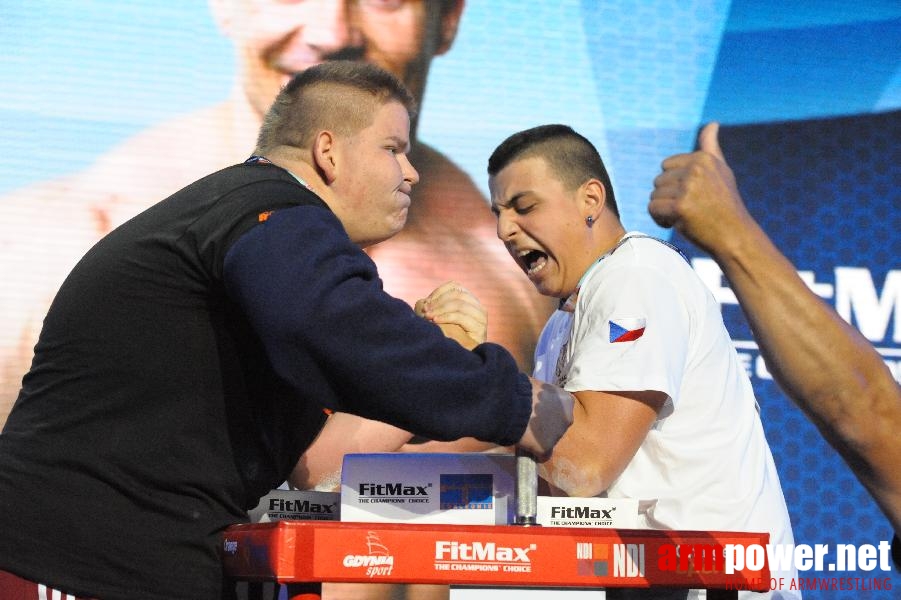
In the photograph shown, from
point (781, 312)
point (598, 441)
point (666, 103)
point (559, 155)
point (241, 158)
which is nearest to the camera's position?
point (781, 312)

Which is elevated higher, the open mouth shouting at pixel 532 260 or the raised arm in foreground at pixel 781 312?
the open mouth shouting at pixel 532 260

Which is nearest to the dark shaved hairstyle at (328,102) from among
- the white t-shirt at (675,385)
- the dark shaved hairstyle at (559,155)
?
the white t-shirt at (675,385)

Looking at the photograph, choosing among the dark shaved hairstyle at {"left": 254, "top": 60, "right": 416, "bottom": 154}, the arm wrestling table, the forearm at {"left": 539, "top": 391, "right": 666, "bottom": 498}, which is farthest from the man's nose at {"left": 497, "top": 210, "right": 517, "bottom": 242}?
the arm wrestling table

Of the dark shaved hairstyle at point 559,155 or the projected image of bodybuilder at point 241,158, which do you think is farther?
the projected image of bodybuilder at point 241,158

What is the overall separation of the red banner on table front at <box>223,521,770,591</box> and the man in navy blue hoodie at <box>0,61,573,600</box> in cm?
16

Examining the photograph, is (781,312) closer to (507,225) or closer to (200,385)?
(200,385)

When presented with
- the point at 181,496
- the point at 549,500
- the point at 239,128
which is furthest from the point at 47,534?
the point at 239,128

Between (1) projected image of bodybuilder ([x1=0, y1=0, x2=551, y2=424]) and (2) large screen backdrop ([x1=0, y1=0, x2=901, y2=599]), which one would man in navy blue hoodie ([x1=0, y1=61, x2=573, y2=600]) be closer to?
(1) projected image of bodybuilder ([x1=0, y1=0, x2=551, y2=424])

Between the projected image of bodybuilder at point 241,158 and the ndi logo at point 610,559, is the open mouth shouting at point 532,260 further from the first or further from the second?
the ndi logo at point 610,559

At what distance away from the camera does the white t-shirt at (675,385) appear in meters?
2.00

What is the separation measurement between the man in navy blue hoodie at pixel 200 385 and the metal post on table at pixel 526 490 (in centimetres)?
2

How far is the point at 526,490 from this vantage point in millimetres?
1529

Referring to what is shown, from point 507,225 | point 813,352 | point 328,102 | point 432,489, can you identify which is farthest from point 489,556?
point 507,225

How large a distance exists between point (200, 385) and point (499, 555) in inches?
20.1
